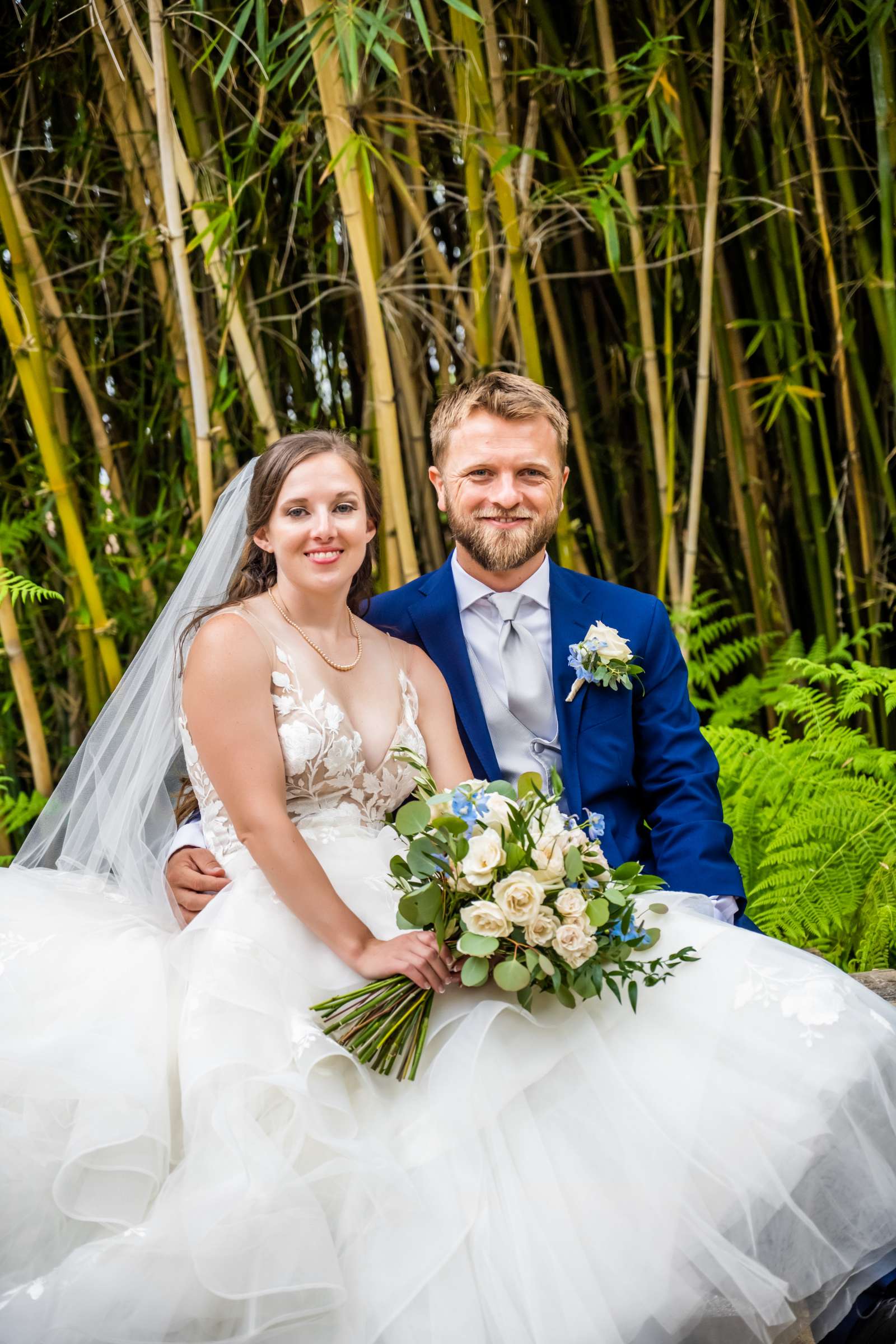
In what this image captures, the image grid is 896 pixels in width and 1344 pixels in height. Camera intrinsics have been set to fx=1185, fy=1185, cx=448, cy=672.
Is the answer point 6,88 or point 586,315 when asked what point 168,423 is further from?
point 586,315

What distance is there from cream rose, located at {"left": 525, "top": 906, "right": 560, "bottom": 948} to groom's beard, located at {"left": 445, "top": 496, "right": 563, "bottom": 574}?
2.84 ft

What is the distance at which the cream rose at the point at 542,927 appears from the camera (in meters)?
1.48

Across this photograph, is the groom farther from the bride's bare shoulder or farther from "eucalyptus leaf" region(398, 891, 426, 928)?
"eucalyptus leaf" region(398, 891, 426, 928)

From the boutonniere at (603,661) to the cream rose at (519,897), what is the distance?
70 centimetres

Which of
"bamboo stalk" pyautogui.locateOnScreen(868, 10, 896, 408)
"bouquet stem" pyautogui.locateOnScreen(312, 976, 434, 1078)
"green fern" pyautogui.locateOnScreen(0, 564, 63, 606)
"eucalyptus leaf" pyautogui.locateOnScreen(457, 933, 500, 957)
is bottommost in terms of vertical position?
"bouquet stem" pyautogui.locateOnScreen(312, 976, 434, 1078)

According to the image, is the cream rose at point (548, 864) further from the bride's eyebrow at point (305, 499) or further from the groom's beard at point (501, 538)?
the groom's beard at point (501, 538)

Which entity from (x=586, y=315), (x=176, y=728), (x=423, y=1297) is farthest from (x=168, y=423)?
(x=423, y=1297)

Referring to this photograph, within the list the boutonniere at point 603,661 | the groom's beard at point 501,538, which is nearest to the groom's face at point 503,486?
the groom's beard at point 501,538

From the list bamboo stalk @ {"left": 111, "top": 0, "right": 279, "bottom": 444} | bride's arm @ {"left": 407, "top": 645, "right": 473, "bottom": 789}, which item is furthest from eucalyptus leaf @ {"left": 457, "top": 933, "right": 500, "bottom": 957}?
bamboo stalk @ {"left": 111, "top": 0, "right": 279, "bottom": 444}

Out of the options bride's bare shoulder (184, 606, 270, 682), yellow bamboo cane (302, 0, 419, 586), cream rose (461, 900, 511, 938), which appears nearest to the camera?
cream rose (461, 900, 511, 938)

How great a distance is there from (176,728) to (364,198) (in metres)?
1.28

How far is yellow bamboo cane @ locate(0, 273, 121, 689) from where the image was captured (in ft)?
8.59

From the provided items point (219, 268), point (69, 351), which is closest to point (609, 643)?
point (219, 268)

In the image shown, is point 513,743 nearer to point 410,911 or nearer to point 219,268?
point 410,911
